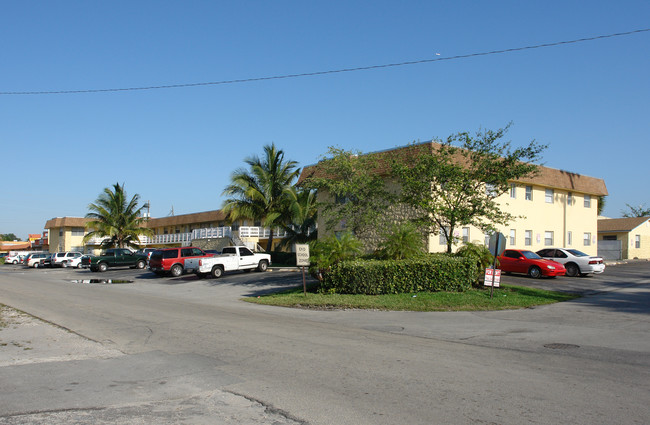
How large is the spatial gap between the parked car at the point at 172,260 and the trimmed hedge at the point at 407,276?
1517 cm

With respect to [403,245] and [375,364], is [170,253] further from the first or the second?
[375,364]

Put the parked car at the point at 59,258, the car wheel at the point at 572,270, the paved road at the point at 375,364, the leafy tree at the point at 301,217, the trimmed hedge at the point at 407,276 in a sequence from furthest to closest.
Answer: the parked car at the point at 59,258 → the leafy tree at the point at 301,217 → the car wheel at the point at 572,270 → the trimmed hedge at the point at 407,276 → the paved road at the point at 375,364

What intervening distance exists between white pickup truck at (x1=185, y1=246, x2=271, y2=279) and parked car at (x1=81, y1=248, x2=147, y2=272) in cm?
1248

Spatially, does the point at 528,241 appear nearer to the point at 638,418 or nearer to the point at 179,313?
the point at 179,313

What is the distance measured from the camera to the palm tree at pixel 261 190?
38.4 meters

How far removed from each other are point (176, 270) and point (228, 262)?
401 centimetres

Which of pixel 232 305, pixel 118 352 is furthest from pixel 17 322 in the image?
pixel 232 305

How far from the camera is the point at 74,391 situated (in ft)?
22.3

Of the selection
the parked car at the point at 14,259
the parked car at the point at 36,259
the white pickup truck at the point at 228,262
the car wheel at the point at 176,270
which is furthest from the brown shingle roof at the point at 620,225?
the parked car at the point at 14,259

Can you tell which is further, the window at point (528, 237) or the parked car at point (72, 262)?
the parked car at point (72, 262)

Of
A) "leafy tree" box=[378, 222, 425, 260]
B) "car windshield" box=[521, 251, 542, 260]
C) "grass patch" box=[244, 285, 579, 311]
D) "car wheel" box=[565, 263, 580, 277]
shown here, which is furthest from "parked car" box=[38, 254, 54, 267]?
"car wheel" box=[565, 263, 580, 277]

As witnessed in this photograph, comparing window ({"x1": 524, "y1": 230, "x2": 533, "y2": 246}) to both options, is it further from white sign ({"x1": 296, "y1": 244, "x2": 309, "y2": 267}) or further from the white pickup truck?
white sign ({"x1": 296, "y1": 244, "x2": 309, "y2": 267})

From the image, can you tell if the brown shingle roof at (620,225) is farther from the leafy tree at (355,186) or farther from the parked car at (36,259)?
the parked car at (36,259)

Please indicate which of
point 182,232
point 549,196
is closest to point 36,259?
point 182,232
